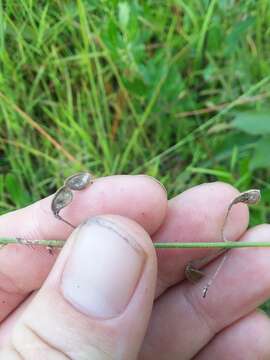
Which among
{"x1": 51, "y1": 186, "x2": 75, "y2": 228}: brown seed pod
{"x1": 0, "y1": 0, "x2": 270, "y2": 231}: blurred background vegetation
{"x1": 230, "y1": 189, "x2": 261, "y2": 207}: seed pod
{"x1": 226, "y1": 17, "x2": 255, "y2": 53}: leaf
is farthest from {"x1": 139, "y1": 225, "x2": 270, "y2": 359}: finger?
{"x1": 226, "y1": 17, "x2": 255, "y2": 53}: leaf

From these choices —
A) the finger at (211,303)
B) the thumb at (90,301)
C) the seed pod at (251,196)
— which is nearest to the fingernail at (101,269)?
the thumb at (90,301)

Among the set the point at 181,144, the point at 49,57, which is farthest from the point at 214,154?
the point at 49,57

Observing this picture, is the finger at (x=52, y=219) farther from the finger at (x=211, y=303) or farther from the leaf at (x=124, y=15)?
the leaf at (x=124, y=15)

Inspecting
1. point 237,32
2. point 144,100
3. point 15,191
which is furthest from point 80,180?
point 237,32

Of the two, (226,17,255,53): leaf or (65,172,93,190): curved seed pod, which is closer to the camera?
(65,172,93,190): curved seed pod

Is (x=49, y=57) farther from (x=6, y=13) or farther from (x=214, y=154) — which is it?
(x=214, y=154)

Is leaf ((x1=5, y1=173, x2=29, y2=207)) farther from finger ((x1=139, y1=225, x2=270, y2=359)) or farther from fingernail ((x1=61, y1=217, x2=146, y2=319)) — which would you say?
fingernail ((x1=61, y1=217, x2=146, y2=319))
